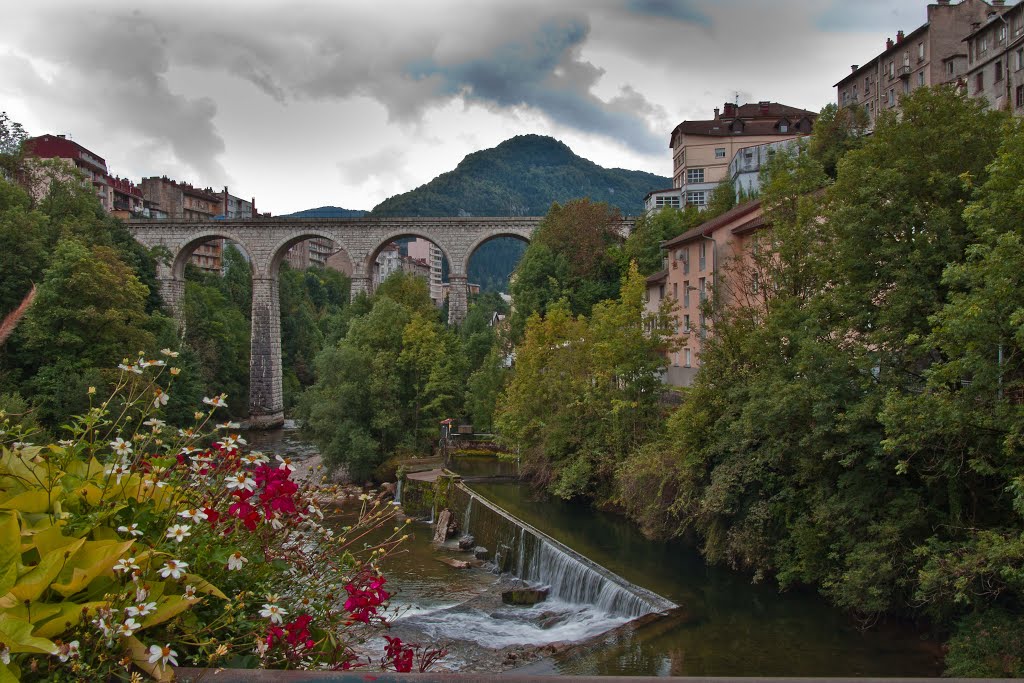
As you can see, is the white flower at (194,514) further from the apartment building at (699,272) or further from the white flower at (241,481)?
the apartment building at (699,272)

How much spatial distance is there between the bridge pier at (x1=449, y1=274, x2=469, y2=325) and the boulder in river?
31.2 metres

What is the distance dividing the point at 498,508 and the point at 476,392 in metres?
12.8

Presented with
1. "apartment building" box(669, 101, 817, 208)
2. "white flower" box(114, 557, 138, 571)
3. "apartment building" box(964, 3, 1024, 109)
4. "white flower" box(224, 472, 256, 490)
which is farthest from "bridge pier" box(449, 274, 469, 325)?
"white flower" box(114, 557, 138, 571)

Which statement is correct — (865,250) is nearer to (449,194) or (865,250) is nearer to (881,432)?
(881,432)

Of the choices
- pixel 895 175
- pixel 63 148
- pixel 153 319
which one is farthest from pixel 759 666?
pixel 63 148

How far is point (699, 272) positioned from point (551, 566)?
14401 mm

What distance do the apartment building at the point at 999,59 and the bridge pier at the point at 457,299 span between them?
2780 cm

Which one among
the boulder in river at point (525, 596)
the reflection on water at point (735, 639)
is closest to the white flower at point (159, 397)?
the reflection on water at point (735, 639)

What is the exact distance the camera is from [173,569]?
2.26 metres

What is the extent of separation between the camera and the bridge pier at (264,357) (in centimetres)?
5153

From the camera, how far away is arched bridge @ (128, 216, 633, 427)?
2002 inches

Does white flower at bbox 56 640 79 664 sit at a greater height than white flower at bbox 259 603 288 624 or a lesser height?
greater

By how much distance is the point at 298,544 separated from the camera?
3.15 metres

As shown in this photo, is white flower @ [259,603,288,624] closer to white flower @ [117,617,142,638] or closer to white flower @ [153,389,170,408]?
white flower @ [117,617,142,638]
